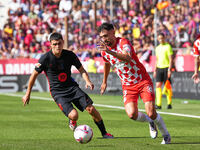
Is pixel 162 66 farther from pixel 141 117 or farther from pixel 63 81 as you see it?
pixel 141 117

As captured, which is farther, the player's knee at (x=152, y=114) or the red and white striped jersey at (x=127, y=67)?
the player's knee at (x=152, y=114)

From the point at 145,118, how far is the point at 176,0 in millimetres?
20228

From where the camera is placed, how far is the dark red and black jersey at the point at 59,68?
9.40 meters

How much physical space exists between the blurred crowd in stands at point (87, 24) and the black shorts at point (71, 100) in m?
14.1

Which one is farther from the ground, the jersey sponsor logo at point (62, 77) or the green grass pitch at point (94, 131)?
the jersey sponsor logo at point (62, 77)

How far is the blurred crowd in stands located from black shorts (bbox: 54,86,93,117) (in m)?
14.1

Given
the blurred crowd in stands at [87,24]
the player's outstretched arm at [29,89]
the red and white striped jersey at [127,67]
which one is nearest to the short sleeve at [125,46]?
the red and white striped jersey at [127,67]

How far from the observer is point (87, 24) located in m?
31.3

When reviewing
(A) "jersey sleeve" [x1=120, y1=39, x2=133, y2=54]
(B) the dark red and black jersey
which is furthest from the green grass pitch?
(A) "jersey sleeve" [x1=120, y1=39, x2=133, y2=54]

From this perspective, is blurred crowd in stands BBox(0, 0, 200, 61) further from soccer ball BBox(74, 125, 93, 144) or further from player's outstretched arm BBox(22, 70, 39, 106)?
soccer ball BBox(74, 125, 93, 144)

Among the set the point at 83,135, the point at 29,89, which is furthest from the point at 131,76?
the point at 29,89

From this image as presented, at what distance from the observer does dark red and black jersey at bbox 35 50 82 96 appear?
9.40 m

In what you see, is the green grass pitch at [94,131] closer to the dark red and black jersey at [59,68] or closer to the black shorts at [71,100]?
the black shorts at [71,100]

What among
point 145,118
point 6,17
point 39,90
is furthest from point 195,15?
point 145,118
